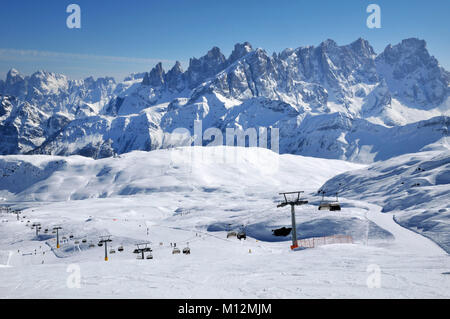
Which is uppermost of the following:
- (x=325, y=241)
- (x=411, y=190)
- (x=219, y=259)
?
(x=411, y=190)

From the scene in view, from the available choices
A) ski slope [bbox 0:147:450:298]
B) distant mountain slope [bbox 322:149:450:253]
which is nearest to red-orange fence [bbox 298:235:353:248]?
ski slope [bbox 0:147:450:298]

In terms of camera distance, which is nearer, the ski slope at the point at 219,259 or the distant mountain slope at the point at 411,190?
the ski slope at the point at 219,259

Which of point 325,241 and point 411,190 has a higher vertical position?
point 411,190

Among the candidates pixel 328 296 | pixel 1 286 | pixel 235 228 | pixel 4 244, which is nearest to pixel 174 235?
pixel 235 228

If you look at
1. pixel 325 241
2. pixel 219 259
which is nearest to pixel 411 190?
pixel 325 241

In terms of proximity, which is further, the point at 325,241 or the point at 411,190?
the point at 411,190

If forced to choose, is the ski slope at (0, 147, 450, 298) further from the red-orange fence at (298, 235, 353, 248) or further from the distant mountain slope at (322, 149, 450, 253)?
the distant mountain slope at (322, 149, 450, 253)

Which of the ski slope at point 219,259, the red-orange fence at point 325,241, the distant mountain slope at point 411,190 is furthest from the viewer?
the red-orange fence at point 325,241

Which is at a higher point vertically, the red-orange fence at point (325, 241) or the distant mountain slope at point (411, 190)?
Result: the distant mountain slope at point (411, 190)

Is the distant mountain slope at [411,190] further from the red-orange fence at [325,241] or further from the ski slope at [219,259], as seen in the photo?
the red-orange fence at [325,241]

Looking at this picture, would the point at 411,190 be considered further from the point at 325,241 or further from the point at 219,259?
the point at 219,259

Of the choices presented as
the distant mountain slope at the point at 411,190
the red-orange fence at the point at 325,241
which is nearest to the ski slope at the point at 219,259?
the red-orange fence at the point at 325,241

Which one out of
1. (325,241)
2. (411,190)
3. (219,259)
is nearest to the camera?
(219,259)
